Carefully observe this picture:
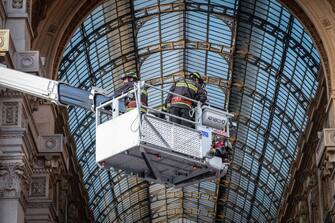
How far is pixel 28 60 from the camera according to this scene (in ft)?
87.3

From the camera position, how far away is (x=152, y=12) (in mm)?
46188

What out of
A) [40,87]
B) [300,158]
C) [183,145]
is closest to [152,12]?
[300,158]

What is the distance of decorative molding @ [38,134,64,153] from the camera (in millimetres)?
33531

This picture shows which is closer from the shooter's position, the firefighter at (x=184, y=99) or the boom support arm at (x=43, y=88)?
the firefighter at (x=184, y=99)

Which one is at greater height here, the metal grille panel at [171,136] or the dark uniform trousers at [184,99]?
the dark uniform trousers at [184,99]

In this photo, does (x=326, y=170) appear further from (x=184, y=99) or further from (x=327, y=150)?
(x=184, y=99)

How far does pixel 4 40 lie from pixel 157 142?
715 cm

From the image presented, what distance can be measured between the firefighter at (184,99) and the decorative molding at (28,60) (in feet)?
20.8

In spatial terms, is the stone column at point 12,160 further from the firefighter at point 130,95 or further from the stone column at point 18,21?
the firefighter at point 130,95

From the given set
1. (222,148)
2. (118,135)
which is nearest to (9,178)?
(118,135)

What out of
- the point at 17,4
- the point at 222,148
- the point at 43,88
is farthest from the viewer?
the point at 17,4

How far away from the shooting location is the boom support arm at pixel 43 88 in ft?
74.2

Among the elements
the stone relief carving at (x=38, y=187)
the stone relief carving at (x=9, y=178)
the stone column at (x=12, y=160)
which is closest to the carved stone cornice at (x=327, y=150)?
the stone relief carving at (x=38, y=187)

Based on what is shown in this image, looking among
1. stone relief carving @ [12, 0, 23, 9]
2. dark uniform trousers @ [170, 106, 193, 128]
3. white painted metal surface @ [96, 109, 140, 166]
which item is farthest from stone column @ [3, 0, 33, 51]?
dark uniform trousers @ [170, 106, 193, 128]
